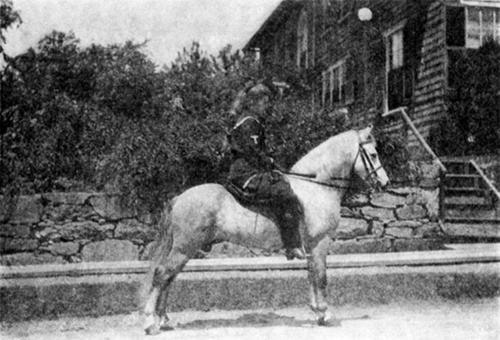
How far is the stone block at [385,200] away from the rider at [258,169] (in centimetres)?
424

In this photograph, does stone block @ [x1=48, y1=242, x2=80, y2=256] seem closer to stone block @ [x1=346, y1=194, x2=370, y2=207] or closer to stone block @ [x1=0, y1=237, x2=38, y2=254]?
stone block @ [x1=0, y1=237, x2=38, y2=254]

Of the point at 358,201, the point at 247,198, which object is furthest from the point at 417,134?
the point at 247,198

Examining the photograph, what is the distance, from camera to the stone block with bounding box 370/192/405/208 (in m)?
10.7

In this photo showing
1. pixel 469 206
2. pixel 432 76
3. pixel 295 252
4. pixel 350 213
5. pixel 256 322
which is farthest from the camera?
pixel 432 76

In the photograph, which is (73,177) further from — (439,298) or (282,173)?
(439,298)

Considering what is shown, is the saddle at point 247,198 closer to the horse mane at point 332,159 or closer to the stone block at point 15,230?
the horse mane at point 332,159

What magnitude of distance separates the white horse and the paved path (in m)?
0.40

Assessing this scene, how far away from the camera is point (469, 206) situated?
12133 mm

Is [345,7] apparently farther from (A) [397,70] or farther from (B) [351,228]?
(B) [351,228]

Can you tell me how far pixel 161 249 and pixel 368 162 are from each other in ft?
8.41

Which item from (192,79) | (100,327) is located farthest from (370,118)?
(100,327)

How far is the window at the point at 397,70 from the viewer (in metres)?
15.5

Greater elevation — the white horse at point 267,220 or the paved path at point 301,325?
the white horse at point 267,220

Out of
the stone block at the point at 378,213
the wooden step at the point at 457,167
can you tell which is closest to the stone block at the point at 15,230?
the stone block at the point at 378,213
